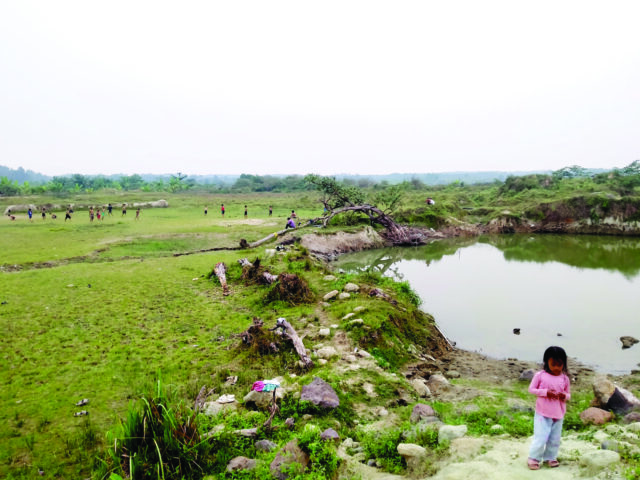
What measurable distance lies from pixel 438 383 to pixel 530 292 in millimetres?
10875

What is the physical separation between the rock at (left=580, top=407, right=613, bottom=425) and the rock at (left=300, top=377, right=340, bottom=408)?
332 cm

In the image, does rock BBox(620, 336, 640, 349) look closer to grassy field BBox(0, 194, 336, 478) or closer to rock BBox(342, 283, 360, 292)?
rock BBox(342, 283, 360, 292)

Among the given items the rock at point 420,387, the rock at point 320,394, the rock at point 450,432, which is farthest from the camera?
the rock at point 420,387

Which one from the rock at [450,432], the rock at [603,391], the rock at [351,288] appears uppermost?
the rock at [351,288]

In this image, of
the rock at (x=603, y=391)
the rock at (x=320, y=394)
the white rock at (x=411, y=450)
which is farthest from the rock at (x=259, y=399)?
the rock at (x=603, y=391)

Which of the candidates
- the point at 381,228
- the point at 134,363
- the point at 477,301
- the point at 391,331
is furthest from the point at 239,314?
the point at 381,228

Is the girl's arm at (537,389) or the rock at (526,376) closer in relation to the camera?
the girl's arm at (537,389)

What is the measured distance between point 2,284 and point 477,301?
17401 millimetres

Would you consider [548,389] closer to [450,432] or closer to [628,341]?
[450,432]

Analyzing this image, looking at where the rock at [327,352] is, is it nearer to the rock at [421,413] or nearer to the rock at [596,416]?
the rock at [421,413]

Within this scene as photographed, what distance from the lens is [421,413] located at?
552 centimetres

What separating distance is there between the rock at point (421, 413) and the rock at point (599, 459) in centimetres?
204

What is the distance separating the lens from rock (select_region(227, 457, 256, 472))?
4383mm

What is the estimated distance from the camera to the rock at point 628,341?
10.3m
